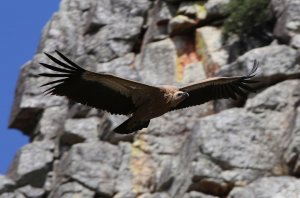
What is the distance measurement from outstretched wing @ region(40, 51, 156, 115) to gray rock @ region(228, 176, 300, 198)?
5.31 m

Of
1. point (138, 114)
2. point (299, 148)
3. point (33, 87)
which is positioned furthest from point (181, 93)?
point (33, 87)

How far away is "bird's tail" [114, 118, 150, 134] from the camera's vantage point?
12.1m

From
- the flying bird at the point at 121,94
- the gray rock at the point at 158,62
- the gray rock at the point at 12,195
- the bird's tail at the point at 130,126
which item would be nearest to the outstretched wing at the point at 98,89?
the flying bird at the point at 121,94

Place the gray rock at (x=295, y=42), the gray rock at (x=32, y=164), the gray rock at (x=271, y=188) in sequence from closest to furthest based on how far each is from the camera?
the gray rock at (x=271, y=188)
the gray rock at (x=295, y=42)
the gray rock at (x=32, y=164)

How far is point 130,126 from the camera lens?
12172 millimetres

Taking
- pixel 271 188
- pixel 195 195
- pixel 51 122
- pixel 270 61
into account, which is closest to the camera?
pixel 271 188

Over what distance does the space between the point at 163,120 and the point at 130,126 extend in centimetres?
959

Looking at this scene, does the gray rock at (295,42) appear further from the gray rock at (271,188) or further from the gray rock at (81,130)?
the gray rock at (81,130)

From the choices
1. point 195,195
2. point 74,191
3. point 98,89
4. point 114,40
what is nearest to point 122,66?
point 114,40

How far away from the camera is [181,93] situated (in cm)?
1194

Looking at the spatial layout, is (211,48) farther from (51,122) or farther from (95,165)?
(51,122)

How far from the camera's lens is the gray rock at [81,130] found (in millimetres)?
22172

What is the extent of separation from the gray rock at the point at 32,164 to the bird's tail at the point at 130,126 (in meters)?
10.7

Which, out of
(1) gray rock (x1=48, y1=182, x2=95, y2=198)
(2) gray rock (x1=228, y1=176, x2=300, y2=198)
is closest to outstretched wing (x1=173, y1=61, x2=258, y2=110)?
(2) gray rock (x1=228, y1=176, x2=300, y2=198)
